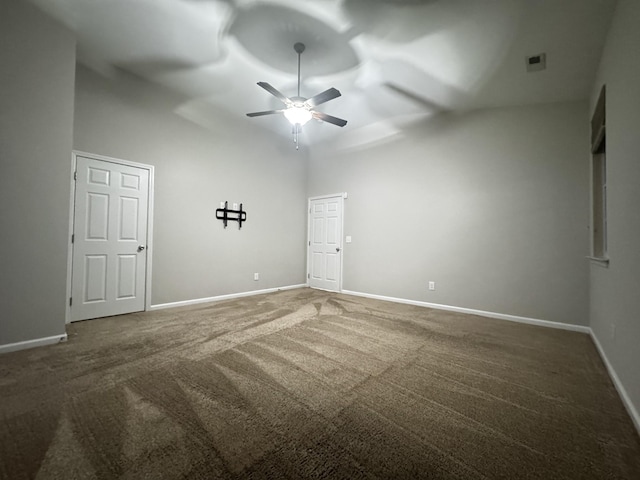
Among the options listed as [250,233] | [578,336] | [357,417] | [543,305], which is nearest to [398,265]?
[543,305]

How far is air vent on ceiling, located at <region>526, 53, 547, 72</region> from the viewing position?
2779 mm

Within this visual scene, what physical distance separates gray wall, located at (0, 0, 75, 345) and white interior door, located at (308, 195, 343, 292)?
4084 millimetres

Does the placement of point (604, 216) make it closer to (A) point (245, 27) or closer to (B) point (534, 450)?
(B) point (534, 450)

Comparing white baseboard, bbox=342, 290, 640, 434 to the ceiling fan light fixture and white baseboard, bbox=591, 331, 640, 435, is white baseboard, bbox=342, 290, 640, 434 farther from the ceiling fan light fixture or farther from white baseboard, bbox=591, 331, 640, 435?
the ceiling fan light fixture

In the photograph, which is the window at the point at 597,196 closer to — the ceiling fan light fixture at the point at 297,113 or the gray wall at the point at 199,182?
the ceiling fan light fixture at the point at 297,113

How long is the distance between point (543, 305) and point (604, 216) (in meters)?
1.26

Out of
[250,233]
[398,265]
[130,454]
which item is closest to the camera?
[130,454]

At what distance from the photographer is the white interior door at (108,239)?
326cm

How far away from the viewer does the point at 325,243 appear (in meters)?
Answer: 5.71

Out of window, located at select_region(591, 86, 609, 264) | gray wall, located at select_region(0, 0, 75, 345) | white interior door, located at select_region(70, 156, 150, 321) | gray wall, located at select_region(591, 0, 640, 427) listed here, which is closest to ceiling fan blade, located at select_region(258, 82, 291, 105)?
gray wall, located at select_region(0, 0, 75, 345)

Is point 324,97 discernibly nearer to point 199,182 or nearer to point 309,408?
point 199,182

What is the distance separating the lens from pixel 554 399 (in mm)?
1771

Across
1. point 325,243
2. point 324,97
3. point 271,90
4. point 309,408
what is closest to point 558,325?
point 309,408

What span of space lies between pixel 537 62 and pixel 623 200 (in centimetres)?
193
